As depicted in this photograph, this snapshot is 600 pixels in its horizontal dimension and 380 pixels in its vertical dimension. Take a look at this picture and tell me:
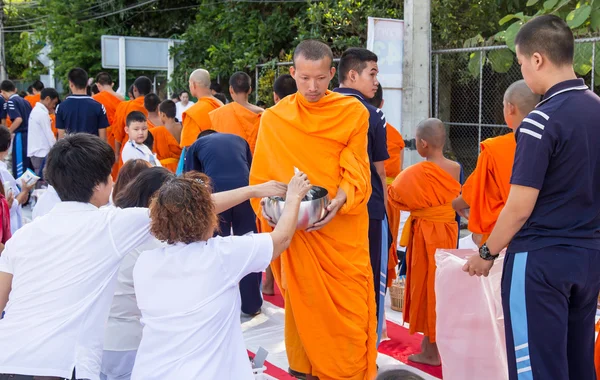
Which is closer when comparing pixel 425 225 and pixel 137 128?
pixel 425 225

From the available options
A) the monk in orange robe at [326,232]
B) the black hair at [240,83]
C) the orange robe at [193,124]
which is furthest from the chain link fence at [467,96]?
the monk in orange robe at [326,232]

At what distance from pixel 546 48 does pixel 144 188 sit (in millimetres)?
1986

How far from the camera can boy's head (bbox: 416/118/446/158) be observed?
17.1 feet

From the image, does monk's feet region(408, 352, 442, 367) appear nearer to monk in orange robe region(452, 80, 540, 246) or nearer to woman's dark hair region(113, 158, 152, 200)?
monk in orange robe region(452, 80, 540, 246)

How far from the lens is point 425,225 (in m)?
5.28

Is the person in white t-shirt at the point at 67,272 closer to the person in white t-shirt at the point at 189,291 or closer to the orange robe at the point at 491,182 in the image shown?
the person in white t-shirt at the point at 189,291

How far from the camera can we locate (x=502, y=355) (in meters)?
4.18

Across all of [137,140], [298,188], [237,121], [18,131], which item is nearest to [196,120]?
[237,121]

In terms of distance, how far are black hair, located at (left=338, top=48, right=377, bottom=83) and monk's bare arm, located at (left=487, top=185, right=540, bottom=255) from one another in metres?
1.88

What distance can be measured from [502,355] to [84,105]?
762 cm

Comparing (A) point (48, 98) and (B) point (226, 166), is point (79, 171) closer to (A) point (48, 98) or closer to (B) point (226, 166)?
(B) point (226, 166)

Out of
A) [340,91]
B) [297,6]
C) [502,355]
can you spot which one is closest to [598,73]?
[340,91]

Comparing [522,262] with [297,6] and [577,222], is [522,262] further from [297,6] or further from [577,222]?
[297,6]

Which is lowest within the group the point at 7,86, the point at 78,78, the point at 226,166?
the point at 226,166
